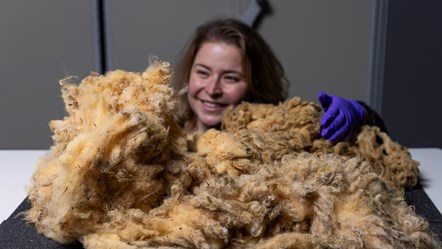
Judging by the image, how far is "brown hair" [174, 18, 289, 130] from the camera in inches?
49.8

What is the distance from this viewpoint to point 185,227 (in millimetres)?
505

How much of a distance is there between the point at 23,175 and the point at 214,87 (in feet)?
1.52

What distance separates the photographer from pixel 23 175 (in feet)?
3.46

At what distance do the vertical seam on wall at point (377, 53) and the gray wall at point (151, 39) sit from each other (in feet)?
0.06

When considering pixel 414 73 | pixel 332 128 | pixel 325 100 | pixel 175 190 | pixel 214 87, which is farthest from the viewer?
pixel 414 73

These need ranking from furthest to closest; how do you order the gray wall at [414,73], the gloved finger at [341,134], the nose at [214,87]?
the gray wall at [414,73] → the nose at [214,87] → the gloved finger at [341,134]

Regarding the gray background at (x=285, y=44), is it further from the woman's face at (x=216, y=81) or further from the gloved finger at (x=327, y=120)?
the gloved finger at (x=327, y=120)

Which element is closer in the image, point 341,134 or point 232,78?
point 341,134

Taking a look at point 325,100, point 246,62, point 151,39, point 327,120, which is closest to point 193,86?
point 246,62

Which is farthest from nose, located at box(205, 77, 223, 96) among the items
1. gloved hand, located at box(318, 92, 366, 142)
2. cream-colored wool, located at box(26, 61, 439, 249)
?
cream-colored wool, located at box(26, 61, 439, 249)

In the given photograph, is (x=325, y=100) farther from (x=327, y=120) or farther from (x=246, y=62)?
(x=246, y=62)

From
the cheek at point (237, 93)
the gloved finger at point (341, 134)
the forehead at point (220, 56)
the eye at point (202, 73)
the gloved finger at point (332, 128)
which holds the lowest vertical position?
the cheek at point (237, 93)

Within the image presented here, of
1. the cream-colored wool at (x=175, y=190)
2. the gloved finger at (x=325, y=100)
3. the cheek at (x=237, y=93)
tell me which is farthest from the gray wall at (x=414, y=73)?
the cream-colored wool at (x=175, y=190)

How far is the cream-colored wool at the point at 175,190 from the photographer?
0.51 m
